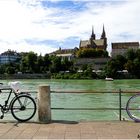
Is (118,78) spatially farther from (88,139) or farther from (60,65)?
(88,139)

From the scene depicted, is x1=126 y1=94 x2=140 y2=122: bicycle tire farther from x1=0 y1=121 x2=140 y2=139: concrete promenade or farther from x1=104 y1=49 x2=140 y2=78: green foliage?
x1=104 y1=49 x2=140 y2=78: green foliage

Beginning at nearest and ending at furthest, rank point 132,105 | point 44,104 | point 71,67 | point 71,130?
point 71,130, point 44,104, point 132,105, point 71,67

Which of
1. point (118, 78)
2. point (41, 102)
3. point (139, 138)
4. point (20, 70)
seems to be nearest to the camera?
point (139, 138)

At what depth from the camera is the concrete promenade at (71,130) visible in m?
8.52

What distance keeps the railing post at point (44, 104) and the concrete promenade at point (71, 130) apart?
0.27 metres

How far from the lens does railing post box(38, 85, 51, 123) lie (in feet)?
34.5

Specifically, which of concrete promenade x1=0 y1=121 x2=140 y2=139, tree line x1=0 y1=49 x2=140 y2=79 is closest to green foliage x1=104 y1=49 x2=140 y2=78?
tree line x1=0 y1=49 x2=140 y2=79

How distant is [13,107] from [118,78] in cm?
15156

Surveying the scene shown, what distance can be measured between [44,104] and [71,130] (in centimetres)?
155


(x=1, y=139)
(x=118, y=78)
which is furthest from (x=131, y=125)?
(x=118, y=78)

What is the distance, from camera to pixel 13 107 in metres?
10.8

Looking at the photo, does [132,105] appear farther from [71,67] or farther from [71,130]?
[71,67]

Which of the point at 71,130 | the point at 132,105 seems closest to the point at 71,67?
the point at 132,105

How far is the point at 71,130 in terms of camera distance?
363 inches
